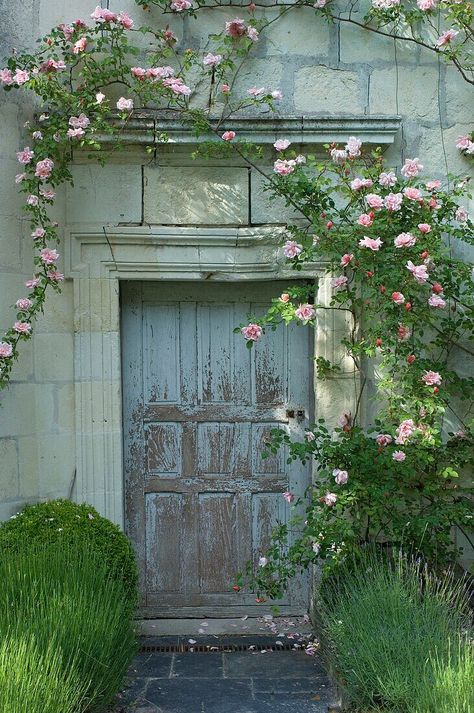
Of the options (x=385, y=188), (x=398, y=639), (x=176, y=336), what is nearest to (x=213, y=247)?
(x=176, y=336)

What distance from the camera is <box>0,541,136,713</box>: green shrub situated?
3.01 meters

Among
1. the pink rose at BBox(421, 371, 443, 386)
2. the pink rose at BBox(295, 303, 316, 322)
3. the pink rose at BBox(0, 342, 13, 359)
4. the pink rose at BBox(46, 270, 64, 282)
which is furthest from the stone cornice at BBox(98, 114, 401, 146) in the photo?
the pink rose at BBox(421, 371, 443, 386)

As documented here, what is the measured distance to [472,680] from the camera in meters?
2.83

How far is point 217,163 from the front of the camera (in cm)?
460

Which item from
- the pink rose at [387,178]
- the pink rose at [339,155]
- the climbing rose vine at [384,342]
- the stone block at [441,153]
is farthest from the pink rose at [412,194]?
the stone block at [441,153]

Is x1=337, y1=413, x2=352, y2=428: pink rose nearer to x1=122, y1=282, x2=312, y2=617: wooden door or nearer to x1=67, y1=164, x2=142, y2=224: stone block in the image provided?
x1=122, y1=282, x2=312, y2=617: wooden door

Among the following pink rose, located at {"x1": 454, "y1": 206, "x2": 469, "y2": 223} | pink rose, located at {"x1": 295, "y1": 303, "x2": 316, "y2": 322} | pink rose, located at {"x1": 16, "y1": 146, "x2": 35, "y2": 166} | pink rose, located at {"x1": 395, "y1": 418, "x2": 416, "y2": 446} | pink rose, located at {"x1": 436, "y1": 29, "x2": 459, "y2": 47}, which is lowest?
pink rose, located at {"x1": 395, "y1": 418, "x2": 416, "y2": 446}

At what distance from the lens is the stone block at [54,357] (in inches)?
177

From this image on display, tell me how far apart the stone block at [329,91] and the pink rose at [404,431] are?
1759 millimetres

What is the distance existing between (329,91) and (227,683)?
10.2 feet

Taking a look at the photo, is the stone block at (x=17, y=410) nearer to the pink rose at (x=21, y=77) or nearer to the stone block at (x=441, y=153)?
the pink rose at (x=21, y=77)

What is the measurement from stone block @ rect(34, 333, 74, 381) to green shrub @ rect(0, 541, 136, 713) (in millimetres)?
1053

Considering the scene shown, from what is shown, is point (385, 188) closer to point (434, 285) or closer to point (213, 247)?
point (434, 285)

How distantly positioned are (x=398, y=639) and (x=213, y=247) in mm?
2288
